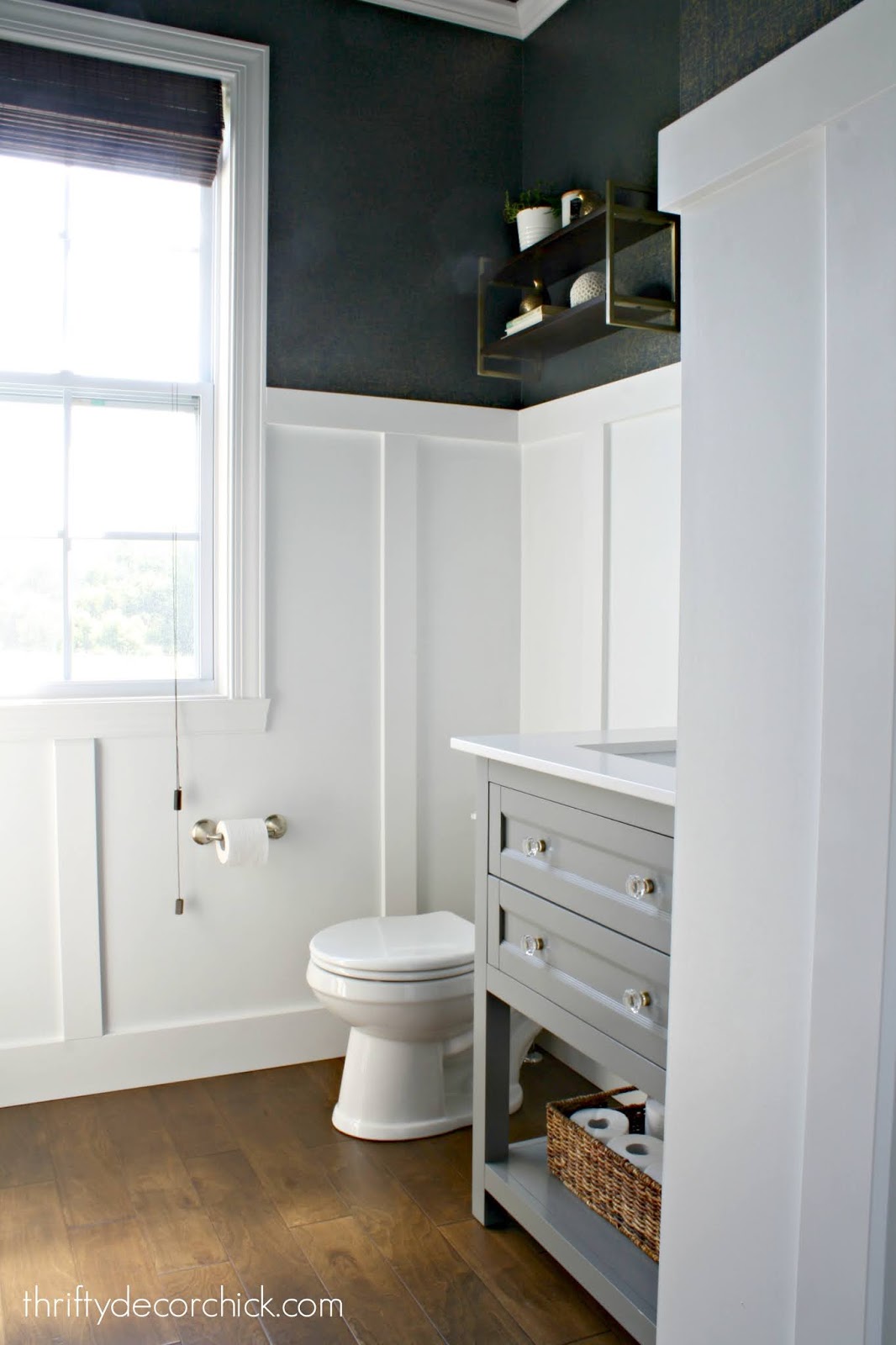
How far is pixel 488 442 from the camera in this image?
10.5ft

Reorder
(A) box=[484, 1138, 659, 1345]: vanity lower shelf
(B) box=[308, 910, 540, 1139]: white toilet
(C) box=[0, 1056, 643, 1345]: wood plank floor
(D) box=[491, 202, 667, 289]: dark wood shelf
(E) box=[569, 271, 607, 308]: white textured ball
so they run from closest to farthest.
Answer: (A) box=[484, 1138, 659, 1345]: vanity lower shelf
(C) box=[0, 1056, 643, 1345]: wood plank floor
(B) box=[308, 910, 540, 1139]: white toilet
(D) box=[491, 202, 667, 289]: dark wood shelf
(E) box=[569, 271, 607, 308]: white textured ball

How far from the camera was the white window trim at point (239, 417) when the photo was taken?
2.80 meters

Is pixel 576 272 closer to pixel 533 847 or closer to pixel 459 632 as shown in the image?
pixel 459 632

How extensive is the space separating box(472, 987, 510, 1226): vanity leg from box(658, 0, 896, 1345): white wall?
87cm

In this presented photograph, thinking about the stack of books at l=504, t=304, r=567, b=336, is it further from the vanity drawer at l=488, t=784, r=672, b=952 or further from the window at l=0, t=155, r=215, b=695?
the vanity drawer at l=488, t=784, r=672, b=952

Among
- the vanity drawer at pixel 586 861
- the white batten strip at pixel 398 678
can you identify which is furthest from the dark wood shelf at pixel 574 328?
the vanity drawer at pixel 586 861

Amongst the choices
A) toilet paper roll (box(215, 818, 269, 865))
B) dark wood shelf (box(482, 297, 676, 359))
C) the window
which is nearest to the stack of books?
dark wood shelf (box(482, 297, 676, 359))

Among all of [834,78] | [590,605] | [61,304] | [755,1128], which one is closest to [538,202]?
[590,605]

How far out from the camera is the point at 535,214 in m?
2.89

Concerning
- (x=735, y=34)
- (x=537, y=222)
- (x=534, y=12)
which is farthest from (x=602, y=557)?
(x=735, y=34)

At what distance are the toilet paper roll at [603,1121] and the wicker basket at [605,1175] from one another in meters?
0.02

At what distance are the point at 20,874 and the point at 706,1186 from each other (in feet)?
6.71

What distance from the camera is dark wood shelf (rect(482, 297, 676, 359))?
2.47m

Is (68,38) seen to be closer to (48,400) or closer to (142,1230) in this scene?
(48,400)
